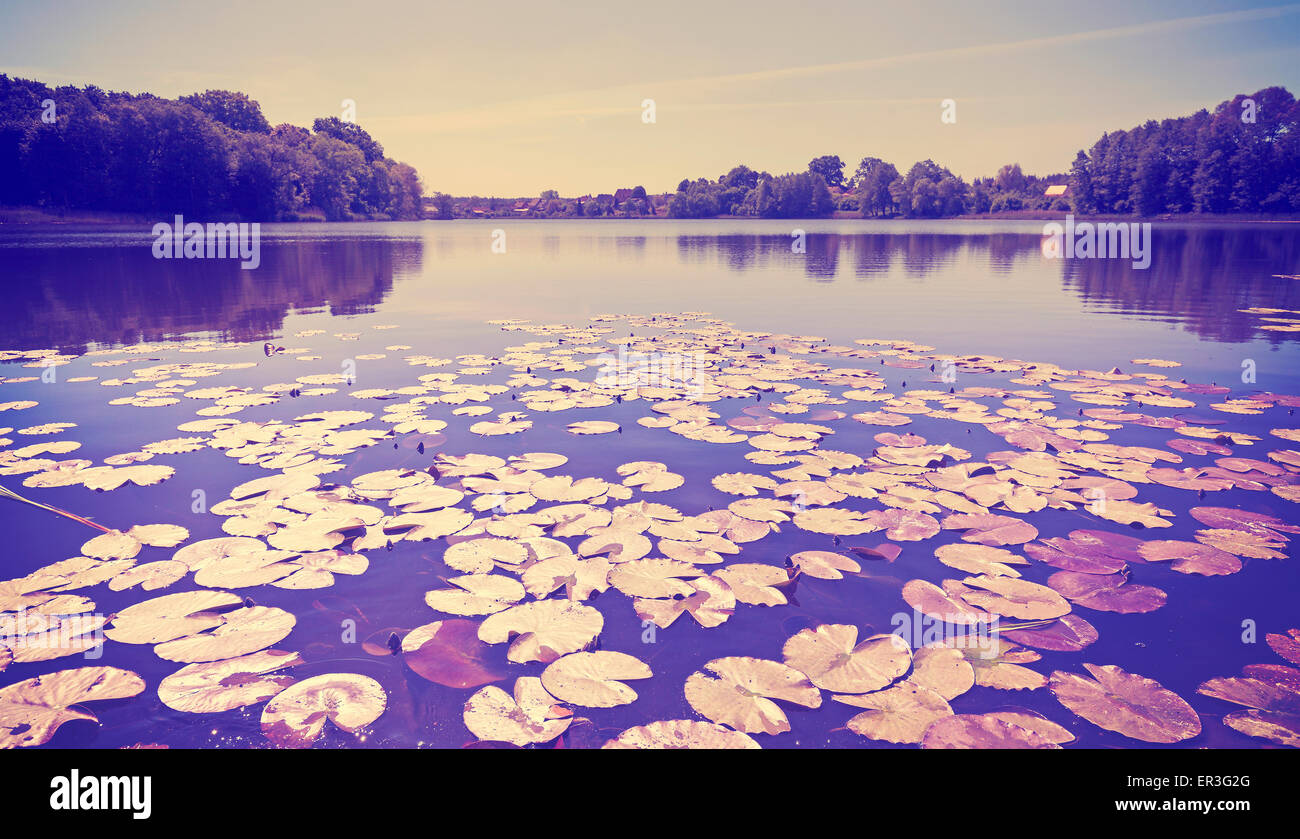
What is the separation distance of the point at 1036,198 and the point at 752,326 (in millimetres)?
171255

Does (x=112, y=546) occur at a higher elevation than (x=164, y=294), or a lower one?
lower

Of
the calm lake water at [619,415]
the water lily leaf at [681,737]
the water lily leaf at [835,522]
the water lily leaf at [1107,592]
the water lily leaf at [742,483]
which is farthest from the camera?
the water lily leaf at [742,483]

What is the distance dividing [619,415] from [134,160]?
339 feet

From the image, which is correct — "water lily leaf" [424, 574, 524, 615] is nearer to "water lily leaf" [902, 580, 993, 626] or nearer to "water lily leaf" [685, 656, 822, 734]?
"water lily leaf" [685, 656, 822, 734]

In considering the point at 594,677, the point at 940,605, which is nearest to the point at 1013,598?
the point at 940,605

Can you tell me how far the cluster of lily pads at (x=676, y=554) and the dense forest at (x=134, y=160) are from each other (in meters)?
89.2

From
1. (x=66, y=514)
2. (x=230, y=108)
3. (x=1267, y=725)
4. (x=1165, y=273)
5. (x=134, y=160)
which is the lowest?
(x=1267, y=725)

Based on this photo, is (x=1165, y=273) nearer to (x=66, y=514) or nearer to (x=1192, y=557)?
(x=1192, y=557)

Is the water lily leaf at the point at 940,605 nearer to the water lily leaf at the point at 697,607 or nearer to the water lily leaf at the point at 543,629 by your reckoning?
the water lily leaf at the point at 697,607

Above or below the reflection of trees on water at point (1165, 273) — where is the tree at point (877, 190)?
above

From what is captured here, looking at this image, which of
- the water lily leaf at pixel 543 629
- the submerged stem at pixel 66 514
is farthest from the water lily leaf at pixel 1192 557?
the submerged stem at pixel 66 514

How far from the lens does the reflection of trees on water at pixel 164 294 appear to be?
47.9ft

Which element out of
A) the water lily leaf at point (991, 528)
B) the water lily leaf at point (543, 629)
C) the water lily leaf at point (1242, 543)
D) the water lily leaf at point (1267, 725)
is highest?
the water lily leaf at point (991, 528)

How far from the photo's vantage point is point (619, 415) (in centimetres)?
845
